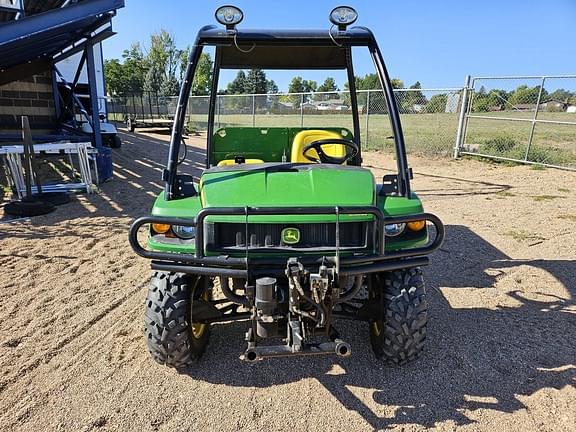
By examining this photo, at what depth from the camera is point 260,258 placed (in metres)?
2.31

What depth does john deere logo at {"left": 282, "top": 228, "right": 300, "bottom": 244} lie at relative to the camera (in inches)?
91.8

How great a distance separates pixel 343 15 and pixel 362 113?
14722 mm

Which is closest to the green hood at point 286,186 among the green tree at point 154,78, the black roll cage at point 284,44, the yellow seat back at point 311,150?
the black roll cage at point 284,44

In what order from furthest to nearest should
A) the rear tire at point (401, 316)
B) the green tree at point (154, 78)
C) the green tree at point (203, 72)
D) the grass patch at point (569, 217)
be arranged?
the green tree at point (154, 78), the grass patch at point (569, 217), the green tree at point (203, 72), the rear tire at point (401, 316)

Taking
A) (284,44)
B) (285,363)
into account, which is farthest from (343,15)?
(285,363)

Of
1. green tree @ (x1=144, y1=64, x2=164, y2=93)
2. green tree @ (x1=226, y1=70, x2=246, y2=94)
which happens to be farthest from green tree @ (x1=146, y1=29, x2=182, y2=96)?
green tree @ (x1=226, y1=70, x2=246, y2=94)

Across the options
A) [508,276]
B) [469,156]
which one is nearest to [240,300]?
[508,276]

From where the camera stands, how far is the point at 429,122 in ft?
57.4

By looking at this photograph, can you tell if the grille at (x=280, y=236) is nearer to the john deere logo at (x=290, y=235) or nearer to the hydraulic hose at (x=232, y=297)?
the john deere logo at (x=290, y=235)

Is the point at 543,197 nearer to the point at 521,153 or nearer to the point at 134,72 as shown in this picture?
the point at 521,153

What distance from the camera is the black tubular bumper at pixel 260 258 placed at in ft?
7.14

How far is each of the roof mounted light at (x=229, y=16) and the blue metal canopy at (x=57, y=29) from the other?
4897 mm

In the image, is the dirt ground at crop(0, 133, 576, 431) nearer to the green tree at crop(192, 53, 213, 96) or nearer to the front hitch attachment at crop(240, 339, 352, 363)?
the front hitch attachment at crop(240, 339, 352, 363)

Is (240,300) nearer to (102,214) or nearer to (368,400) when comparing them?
(368,400)
